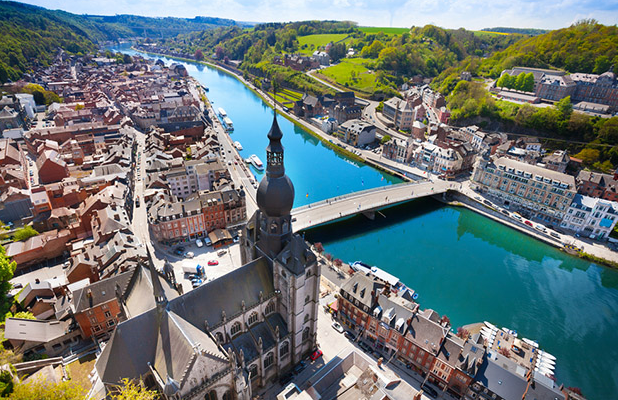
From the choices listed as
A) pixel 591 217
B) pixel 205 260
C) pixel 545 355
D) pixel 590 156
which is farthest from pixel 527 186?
pixel 205 260

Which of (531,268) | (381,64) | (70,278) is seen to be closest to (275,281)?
(70,278)

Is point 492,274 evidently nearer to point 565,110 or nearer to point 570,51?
point 565,110

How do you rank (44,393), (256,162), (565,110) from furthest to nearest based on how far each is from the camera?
(565,110) < (256,162) < (44,393)

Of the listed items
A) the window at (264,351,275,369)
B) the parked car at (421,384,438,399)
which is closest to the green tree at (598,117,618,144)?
the parked car at (421,384,438,399)

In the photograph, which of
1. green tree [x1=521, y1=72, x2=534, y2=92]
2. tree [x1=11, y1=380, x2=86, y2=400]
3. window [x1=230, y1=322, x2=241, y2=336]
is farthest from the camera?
green tree [x1=521, y1=72, x2=534, y2=92]

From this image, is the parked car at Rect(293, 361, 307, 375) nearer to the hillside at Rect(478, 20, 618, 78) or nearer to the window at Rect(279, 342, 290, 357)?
the window at Rect(279, 342, 290, 357)

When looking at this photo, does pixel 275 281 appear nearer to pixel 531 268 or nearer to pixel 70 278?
pixel 70 278

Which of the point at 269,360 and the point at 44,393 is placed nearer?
the point at 44,393

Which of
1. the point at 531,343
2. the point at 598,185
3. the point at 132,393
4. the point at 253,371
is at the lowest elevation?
the point at 531,343
